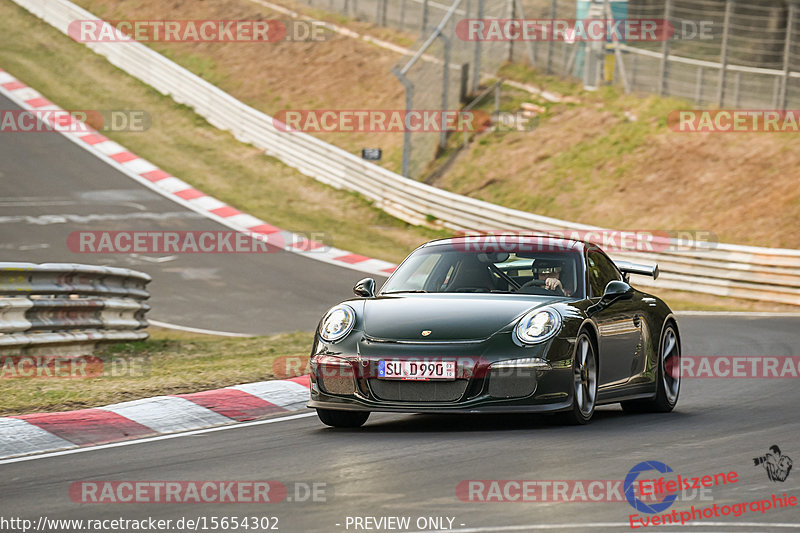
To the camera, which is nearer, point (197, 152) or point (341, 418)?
point (341, 418)

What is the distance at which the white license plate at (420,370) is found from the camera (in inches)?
316

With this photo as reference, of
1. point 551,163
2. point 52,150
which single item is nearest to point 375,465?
point 551,163

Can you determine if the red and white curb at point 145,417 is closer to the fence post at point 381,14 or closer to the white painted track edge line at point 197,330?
the white painted track edge line at point 197,330

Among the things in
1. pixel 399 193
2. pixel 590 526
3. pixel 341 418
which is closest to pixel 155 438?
pixel 341 418

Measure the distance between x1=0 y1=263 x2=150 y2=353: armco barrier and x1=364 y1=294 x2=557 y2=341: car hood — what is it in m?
4.80

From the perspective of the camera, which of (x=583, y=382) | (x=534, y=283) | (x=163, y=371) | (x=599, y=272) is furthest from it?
(x=163, y=371)

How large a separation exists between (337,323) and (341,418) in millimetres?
655

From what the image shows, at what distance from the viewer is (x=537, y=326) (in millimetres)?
8258

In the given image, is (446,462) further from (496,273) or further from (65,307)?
(65,307)

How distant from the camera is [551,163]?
1174 inches

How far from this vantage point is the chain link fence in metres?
27.1

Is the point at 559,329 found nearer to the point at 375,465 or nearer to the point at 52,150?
the point at 375,465

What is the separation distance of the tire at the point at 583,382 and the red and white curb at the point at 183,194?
46.8 ft

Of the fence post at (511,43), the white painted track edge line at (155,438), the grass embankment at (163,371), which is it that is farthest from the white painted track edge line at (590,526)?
the fence post at (511,43)
